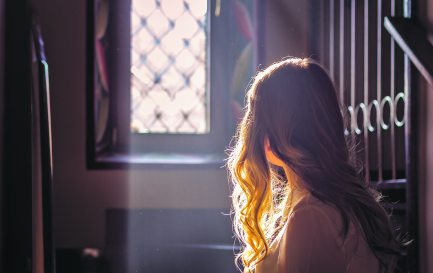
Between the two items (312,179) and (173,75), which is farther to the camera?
(173,75)

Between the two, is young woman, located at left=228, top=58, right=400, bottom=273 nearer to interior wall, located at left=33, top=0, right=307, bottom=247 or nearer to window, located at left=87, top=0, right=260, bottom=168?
interior wall, located at left=33, top=0, right=307, bottom=247

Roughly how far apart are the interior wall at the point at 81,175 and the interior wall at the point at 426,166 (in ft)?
4.50

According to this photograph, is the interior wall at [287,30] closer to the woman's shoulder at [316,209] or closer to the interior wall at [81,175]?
the interior wall at [81,175]

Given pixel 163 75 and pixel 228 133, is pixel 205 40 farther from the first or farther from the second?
pixel 228 133

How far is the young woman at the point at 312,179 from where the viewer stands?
1.03 metres

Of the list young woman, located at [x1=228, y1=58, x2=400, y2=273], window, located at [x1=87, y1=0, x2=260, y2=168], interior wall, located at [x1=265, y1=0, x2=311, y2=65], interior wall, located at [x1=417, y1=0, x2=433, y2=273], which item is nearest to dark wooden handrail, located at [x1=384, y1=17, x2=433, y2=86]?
interior wall, located at [x1=417, y1=0, x2=433, y2=273]

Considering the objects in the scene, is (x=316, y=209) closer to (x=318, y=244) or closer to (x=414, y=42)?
(x=318, y=244)

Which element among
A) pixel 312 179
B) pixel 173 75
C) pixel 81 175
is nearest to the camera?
pixel 312 179

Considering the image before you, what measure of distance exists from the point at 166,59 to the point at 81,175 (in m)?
0.85

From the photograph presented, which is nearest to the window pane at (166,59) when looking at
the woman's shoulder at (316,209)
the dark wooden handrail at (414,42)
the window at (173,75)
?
the window at (173,75)

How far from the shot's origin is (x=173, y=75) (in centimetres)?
339

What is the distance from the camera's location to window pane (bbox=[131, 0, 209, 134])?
3383mm

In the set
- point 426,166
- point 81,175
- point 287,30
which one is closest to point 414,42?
point 426,166

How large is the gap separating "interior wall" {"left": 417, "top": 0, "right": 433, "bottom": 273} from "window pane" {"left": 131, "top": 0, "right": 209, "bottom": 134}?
1.75 metres
